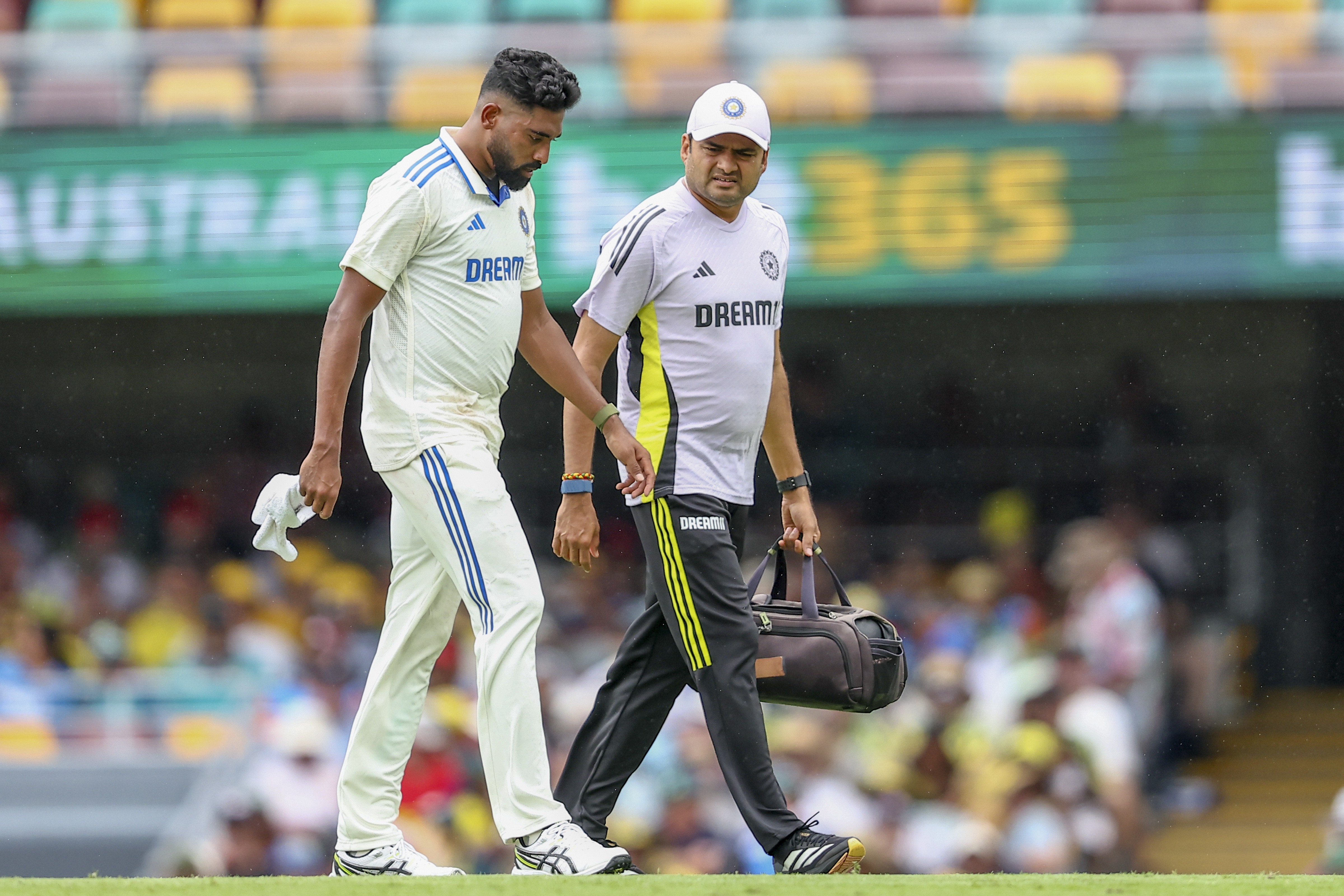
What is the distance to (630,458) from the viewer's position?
3596 mm

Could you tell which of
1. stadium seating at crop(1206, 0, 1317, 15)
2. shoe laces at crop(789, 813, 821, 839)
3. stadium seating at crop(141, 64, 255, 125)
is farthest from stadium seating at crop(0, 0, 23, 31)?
shoe laces at crop(789, 813, 821, 839)

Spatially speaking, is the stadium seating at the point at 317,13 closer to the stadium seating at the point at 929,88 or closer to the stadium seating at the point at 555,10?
the stadium seating at the point at 555,10

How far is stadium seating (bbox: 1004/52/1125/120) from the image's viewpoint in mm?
7812

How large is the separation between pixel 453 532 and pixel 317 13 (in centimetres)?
629

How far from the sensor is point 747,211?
12.7ft

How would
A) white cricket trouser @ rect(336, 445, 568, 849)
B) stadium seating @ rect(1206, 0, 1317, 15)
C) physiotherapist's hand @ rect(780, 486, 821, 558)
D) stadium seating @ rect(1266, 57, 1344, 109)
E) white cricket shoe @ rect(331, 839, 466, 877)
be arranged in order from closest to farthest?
white cricket trouser @ rect(336, 445, 568, 849) < white cricket shoe @ rect(331, 839, 466, 877) < physiotherapist's hand @ rect(780, 486, 821, 558) < stadium seating @ rect(1266, 57, 1344, 109) < stadium seating @ rect(1206, 0, 1317, 15)

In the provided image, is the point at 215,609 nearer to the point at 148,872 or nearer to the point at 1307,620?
the point at 148,872

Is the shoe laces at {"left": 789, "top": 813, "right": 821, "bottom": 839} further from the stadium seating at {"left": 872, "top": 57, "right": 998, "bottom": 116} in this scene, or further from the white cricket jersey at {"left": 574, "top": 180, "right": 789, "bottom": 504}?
the stadium seating at {"left": 872, "top": 57, "right": 998, "bottom": 116}

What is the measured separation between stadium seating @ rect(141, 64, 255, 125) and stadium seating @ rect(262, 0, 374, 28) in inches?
34.3

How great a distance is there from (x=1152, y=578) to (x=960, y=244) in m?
2.04

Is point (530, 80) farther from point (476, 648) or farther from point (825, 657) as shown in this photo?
point (825, 657)

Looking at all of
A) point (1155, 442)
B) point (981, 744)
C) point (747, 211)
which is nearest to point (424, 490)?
point (747, 211)

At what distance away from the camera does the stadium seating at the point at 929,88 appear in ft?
25.8

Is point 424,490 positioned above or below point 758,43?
below
